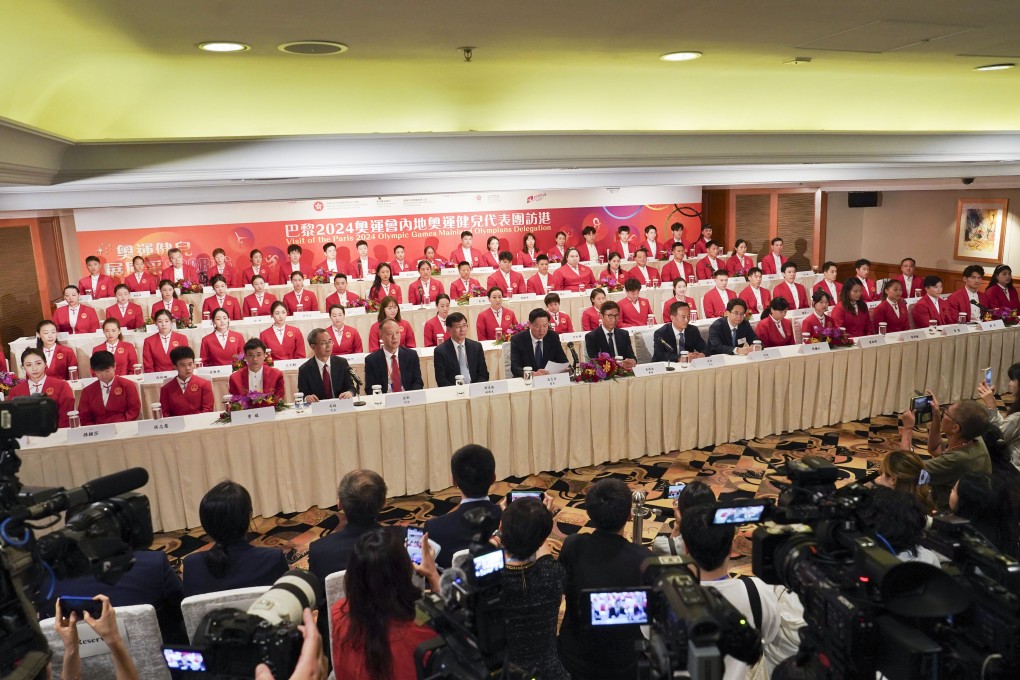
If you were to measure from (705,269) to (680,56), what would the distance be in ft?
25.8

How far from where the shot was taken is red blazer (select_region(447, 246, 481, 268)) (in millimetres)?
12398

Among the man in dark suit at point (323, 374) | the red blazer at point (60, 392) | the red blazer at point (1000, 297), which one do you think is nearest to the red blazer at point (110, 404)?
the red blazer at point (60, 392)

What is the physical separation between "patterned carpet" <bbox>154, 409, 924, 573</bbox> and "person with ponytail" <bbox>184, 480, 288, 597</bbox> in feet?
6.84

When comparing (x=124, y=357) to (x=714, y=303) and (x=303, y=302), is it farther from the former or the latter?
(x=714, y=303)

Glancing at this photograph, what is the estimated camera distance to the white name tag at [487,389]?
574 cm

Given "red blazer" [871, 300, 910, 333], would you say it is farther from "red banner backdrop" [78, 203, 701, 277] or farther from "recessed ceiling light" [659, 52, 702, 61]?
"red banner backdrop" [78, 203, 701, 277]

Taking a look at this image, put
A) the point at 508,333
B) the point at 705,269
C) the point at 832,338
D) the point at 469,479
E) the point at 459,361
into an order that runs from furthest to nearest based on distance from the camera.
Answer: the point at 705,269
the point at 508,333
the point at 832,338
the point at 459,361
the point at 469,479

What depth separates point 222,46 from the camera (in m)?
3.66

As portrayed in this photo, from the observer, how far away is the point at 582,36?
12.2 feet

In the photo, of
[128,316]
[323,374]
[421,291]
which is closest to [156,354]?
[128,316]

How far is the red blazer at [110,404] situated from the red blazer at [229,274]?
19.8 ft

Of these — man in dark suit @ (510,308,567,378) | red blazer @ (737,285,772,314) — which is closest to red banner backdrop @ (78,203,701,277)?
red blazer @ (737,285,772,314)

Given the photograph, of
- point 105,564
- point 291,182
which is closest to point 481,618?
point 105,564

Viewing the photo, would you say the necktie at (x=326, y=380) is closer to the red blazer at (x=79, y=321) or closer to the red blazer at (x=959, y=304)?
the red blazer at (x=79, y=321)
